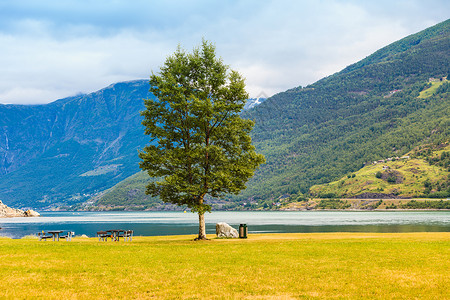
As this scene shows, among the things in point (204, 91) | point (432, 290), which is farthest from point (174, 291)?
point (204, 91)

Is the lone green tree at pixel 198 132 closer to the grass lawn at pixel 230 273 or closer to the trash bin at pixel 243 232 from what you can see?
the trash bin at pixel 243 232

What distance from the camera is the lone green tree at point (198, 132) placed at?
37531 mm

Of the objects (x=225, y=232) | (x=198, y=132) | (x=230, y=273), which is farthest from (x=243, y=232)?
(x=230, y=273)

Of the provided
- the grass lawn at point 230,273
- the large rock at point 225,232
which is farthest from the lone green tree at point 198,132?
the grass lawn at point 230,273

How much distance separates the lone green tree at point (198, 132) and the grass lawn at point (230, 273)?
1102cm

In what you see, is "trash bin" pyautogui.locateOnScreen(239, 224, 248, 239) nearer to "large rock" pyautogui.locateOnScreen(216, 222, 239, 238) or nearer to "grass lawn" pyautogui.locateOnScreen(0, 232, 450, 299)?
"large rock" pyautogui.locateOnScreen(216, 222, 239, 238)

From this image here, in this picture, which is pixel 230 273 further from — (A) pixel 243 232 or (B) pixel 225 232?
(B) pixel 225 232

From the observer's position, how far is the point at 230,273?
1900 centimetres

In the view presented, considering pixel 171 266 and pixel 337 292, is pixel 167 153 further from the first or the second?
pixel 337 292

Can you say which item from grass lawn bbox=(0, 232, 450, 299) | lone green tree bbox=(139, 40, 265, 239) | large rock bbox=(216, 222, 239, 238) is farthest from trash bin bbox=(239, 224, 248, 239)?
grass lawn bbox=(0, 232, 450, 299)

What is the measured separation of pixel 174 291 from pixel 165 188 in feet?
77.3

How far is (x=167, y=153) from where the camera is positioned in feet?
122

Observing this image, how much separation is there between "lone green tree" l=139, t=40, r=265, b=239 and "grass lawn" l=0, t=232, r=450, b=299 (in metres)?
11.0

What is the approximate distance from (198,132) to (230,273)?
21.8 m
